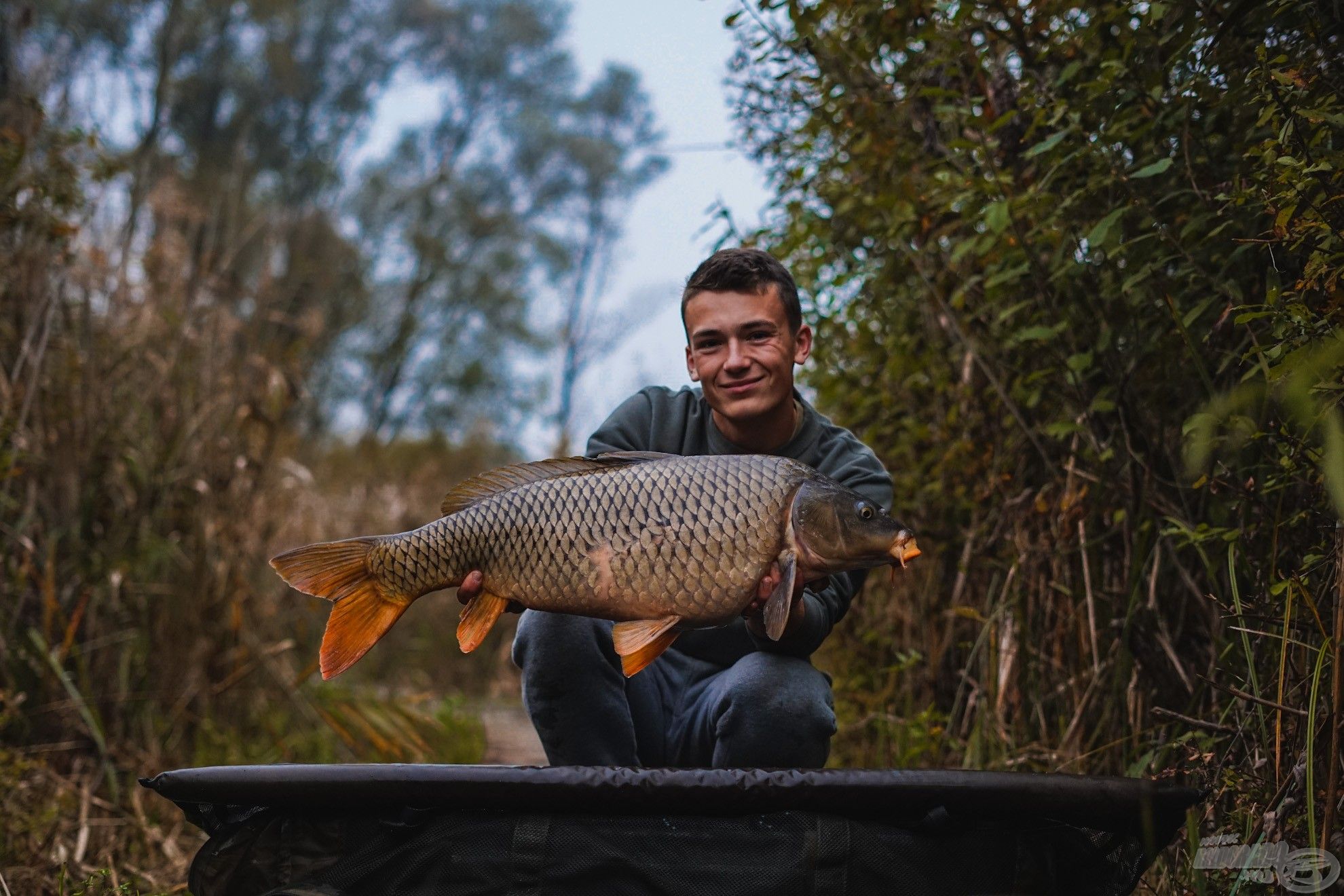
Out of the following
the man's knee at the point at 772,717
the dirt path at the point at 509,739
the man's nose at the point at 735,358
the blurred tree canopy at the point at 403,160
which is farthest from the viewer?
the blurred tree canopy at the point at 403,160

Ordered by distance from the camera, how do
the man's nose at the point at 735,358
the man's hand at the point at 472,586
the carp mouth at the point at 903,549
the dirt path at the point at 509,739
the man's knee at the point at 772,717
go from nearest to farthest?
the carp mouth at the point at 903,549 < the man's hand at the point at 472,586 < the man's knee at the point at 772,717 < the man's nose at the point at 735,358 < the dirt path at the point at 509,739

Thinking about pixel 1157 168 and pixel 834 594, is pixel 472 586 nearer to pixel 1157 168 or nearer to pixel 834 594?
pixel 834 594

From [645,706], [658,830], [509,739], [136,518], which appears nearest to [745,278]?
[645,706]

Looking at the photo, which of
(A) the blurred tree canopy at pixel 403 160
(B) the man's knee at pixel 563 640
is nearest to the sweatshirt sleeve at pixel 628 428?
(B) the man's knee at pixel 563 640

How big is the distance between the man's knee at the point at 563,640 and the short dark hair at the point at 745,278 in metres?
0.59

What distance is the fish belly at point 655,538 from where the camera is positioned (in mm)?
1530

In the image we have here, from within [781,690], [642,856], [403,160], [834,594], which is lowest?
[642,856]

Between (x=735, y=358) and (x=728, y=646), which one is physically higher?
(x=735, y=358)

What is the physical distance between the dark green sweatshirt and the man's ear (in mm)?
143

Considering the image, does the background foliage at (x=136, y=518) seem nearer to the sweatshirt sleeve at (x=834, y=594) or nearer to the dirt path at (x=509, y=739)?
the dirt path at (x=509, y=739)

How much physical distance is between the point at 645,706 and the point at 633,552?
539 millimetres

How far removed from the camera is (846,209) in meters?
2.63

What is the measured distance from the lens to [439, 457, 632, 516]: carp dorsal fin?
65.9 inches

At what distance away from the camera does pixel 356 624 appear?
161 cm
